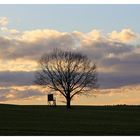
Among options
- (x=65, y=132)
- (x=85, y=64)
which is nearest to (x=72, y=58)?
(x=85, y=64)

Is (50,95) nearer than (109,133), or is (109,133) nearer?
(109,133)

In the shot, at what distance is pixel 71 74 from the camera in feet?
323

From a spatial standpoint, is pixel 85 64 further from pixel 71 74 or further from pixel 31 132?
pixel 31 132

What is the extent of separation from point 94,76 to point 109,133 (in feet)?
206

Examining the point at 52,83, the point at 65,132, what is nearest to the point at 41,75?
the point at 52,83

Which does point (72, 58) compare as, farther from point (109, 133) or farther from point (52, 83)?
point (109, 133)

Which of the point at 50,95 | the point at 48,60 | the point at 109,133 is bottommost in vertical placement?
the point at 109,133

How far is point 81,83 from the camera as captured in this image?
98188mm

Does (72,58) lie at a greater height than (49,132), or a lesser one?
greater

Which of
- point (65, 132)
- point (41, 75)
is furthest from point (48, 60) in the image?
point (65, 132)

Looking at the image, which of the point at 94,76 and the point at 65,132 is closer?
the point at 65,132

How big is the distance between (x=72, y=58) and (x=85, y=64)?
261 cm

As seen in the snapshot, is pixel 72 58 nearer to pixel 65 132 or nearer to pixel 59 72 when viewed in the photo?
pixel 59 72

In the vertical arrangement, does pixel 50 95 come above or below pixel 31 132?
above
